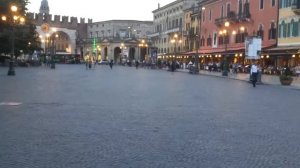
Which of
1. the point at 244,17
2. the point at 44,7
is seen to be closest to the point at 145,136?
the point at 244,17

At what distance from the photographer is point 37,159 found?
822 centimetres

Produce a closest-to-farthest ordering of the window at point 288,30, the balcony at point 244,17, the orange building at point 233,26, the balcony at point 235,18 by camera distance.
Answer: the window at point 288,30
the orange building at point 233,26
the balcony at point 244,17
the balcony at point 235,18

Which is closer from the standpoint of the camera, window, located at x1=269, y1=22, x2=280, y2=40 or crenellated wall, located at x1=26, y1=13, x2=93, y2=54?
window, located at x1=269, y1=22, x2=280, y2=40

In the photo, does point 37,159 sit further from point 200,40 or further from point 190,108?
point 200,40

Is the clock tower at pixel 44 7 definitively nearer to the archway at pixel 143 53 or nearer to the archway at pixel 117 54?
the archway at pixel 117 54

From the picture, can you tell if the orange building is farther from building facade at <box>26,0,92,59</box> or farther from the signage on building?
building facade at <box>26,0,92,59</box>

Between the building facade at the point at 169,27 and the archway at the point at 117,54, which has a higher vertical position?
the building facade at the point at 169,27

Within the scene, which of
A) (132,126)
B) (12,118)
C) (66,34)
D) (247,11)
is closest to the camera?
(132,126)

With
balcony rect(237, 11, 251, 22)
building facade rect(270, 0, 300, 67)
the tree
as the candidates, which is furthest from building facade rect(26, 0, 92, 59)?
building facade rect(270, 0, 300, 67)

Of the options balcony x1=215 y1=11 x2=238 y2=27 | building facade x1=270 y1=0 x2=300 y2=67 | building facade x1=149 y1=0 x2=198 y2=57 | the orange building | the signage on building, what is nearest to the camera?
the signage on building

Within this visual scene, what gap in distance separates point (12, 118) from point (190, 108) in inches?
235

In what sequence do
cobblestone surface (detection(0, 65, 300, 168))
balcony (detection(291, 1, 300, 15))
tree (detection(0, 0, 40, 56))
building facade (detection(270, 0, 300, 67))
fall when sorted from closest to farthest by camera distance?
cobblestone surface (detection(0, 65, 300, 168)), building facade (detection(270, 0, 300, 67)), balcony (detection(291, 1, 300, 15)), tree (detection(0, 0, 40, 56))

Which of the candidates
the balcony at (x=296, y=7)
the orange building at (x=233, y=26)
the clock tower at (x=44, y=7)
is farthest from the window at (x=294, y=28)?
the clock tower at (x=44, y=7)

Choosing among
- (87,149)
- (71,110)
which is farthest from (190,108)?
(87,149)
